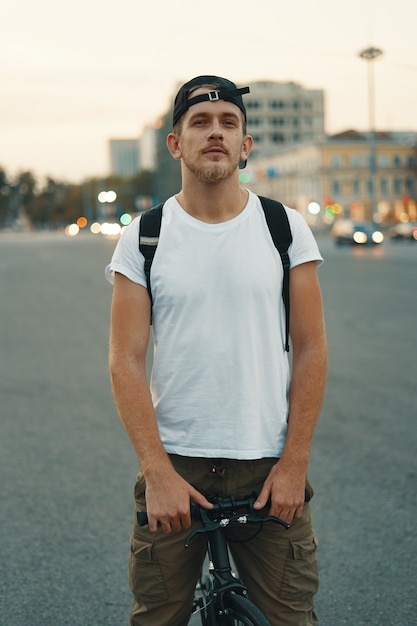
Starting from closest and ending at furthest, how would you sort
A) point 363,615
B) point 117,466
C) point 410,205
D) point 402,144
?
1. point 363,615
2. point 117,466
3. point 410,205
4. point 402,144

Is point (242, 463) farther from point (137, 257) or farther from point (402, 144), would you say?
point (402, 144)

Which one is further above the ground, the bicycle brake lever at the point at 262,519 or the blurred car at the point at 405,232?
the blurred car at the point at 405,232

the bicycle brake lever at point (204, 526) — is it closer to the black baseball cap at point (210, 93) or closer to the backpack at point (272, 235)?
the backpack at point (272, 235)

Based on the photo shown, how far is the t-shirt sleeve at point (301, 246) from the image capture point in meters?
2.45

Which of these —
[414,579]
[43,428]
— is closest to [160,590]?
[414,579]

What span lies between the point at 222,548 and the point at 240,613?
0.58 feet

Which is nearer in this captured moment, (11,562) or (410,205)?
(11,562)

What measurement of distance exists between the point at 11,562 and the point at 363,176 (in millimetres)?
109347

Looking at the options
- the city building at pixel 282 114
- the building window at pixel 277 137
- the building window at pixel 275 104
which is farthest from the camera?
the building window at pixel 277 137

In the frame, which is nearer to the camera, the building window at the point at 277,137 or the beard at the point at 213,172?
the beard at the point at 213,172

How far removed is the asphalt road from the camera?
386cm

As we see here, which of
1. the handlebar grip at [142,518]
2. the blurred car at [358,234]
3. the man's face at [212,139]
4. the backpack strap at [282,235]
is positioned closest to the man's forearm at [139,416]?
the handlebar grip at [142,518]

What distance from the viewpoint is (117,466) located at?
595cm

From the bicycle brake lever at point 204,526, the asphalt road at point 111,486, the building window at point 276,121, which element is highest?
the building window at point 276,121
